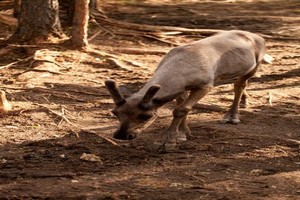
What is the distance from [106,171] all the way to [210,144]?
1.62 metres

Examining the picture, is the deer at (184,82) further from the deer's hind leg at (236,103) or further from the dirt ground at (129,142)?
the dirt ground at (129,142)

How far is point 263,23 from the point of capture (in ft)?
61.5

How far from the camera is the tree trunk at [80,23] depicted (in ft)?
43.8

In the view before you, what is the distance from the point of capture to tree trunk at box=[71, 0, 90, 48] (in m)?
13.3

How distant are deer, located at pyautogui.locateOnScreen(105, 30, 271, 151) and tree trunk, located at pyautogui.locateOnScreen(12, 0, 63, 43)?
5607 mm

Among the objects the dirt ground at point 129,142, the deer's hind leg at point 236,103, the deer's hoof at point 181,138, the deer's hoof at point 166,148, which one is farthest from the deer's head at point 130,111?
the deer's hind leg at point 236,103

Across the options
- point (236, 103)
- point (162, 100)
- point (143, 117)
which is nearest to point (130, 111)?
point (143, 117)

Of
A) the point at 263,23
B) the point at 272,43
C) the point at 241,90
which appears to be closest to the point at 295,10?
the point at 263,23

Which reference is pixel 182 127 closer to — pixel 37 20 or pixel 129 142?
pixel 129 142

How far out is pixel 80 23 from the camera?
44.1 ft

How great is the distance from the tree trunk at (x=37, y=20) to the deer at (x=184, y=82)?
5.61 m

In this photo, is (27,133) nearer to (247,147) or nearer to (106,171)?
(106,171)

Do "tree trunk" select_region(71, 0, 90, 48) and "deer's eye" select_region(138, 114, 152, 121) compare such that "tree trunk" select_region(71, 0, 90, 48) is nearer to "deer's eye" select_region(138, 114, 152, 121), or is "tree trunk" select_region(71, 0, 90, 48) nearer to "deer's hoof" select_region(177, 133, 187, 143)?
"deer's hoof" select_region(177, 133, 187, 143)

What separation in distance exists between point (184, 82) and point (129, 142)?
1.03 m
